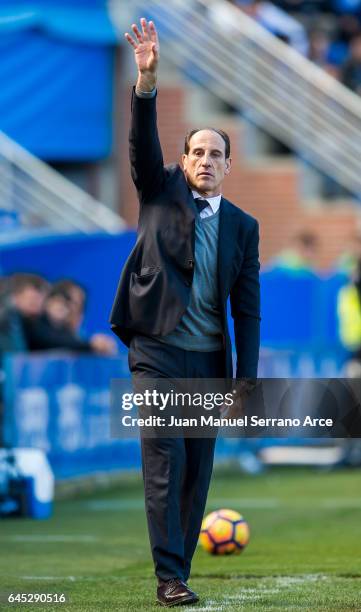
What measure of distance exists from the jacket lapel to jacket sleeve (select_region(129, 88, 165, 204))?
0.32 meters

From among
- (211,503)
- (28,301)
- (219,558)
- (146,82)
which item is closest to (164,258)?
(146,82)

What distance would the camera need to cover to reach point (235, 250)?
21.7ft

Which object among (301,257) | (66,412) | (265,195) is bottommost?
(66,412)

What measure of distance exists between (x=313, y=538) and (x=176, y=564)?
3.49 m

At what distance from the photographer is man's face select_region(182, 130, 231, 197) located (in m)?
6.58

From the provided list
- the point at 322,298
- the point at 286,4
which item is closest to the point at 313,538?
the point at 322,298

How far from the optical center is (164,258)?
6.48 m

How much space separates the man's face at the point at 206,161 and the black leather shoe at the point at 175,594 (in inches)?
66.0

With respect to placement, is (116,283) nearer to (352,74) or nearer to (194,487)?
(352,74)

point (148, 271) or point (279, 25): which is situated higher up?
point (279, 25)

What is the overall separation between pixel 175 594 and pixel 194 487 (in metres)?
0.52

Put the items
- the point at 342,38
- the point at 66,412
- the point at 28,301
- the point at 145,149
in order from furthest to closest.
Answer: the point at 342,38 < the point at 28,301 < the point at 66,412 < the point at 145,149

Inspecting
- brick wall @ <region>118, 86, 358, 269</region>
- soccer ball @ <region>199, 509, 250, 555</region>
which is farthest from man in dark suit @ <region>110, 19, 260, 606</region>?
brick wall @ <region>118, 86, 358, 269</region>

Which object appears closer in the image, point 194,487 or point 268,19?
point 194,487
